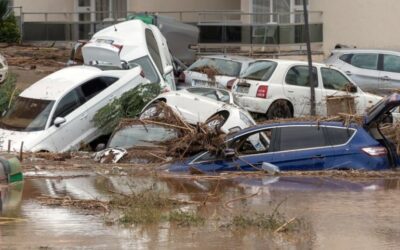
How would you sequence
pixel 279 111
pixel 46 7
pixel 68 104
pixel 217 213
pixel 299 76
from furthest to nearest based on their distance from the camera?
pixel 46 7 → pixel 299 76 → pixel 279 111 → pixel 68 104 → pixel 217 213

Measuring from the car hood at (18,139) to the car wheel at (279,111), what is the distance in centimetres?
543

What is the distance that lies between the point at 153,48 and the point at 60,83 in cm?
446

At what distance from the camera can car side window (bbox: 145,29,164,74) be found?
22.2 meters

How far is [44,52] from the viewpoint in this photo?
31.2 meters

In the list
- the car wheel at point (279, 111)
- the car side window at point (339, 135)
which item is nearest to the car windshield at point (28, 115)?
the car wheel at point (279, 111)

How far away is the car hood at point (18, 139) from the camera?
56.2ft

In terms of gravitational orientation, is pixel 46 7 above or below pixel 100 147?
above

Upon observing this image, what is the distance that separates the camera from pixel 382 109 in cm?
1498

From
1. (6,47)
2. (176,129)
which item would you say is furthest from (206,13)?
(176,129)

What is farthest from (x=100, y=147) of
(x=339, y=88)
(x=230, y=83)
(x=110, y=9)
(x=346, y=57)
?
(x=110, y=9)

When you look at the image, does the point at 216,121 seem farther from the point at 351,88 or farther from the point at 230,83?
the point at 351,88

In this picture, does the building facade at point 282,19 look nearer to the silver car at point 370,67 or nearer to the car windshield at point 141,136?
the silver car at point 370,67

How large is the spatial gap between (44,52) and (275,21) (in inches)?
313

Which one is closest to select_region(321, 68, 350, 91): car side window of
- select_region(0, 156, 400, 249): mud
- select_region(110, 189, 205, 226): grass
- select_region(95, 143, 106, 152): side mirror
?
select_region(95, 143, 106, 152): side mirror
